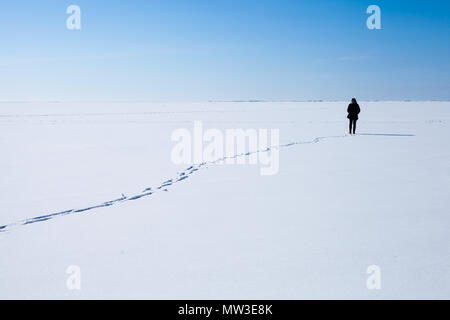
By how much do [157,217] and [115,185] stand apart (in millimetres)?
2009

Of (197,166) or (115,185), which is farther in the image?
(197,166)

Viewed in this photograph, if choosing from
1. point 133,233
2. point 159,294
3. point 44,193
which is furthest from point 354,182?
point 44,193

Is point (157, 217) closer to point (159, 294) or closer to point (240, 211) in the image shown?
point (240, 211)

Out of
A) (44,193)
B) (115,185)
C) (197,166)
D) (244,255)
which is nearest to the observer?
(244,255)

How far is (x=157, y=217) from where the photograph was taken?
4.50m

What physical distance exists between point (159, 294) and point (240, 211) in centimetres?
210

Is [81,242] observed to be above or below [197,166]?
below

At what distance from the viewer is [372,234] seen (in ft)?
12.5

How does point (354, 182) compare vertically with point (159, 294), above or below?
above
